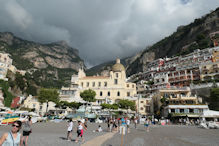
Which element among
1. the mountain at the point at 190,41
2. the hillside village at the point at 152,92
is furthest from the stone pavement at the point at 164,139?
the mountain at the point at 190,41

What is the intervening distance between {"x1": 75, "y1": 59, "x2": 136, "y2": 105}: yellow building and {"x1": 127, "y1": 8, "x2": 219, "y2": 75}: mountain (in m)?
45.6

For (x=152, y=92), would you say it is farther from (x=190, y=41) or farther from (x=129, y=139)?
(x=190, y=41)

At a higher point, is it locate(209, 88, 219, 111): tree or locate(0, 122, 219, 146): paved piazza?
locate(209, 88, 219, 111): tree

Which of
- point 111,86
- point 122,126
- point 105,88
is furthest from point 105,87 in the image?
point 122,126

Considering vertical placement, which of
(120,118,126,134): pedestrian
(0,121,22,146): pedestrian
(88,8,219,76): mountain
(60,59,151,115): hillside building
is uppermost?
(88,8,219,76): mountain

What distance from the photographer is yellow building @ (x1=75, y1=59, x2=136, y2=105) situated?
2248 inches

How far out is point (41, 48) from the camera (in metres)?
188

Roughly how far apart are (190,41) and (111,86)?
6409 centimetres

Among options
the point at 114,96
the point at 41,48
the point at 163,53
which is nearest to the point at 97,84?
the point at 114,96

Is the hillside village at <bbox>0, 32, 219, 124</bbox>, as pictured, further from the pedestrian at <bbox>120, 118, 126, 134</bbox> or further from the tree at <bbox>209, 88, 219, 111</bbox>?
the pedestrian at <bbox>120, 118, 126, 134</bbox>

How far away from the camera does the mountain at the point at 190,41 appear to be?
3305 inches

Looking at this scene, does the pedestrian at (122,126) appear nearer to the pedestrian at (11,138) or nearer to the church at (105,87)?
the pedestrian at (11,138)

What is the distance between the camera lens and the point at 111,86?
58812mm

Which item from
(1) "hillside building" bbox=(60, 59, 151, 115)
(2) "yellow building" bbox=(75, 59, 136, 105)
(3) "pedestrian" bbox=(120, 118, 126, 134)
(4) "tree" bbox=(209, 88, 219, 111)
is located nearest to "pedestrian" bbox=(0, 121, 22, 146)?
(3) "pedestrian" bbox=(120, 118, 126, 134)
